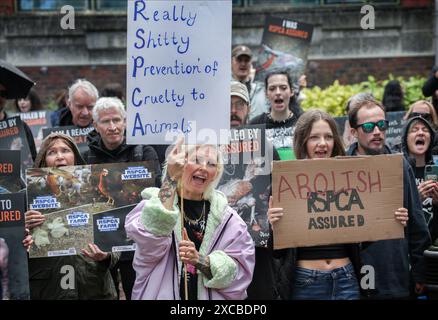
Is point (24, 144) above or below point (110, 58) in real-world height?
below

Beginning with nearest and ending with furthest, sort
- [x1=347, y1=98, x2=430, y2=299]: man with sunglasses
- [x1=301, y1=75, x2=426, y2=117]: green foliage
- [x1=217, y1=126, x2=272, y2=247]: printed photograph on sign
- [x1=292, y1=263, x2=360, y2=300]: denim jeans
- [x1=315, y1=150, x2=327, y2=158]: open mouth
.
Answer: [x1=292, y1=263, x2=360, y2=300]: denim jeans → [x1=315, y1=150, x2=327, y2=158]: open mouth → [x1=347, y1=98, x2=430, y2=299]: man with sunglasses → [x1=217, y1=126, x2=272, y2=247]: printed photograph on sign → [x1=301, y1=75, x2=426, y2=117]: green foliage

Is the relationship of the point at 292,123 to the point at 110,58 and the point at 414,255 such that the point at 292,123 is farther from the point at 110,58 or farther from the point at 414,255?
the point at 110,58

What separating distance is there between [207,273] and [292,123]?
2.82 meters

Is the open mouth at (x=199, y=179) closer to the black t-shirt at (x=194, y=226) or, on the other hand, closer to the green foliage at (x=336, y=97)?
the black t-shirt at (x=194, y=226)

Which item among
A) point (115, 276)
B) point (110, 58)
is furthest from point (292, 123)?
point (110, 58)

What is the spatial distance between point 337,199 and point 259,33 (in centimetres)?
991

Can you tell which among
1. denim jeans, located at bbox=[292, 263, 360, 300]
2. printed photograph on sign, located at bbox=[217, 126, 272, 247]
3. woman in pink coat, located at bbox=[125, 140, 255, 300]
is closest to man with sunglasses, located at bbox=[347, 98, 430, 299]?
denim jeans, located at bbox=[292, 263, 360, 300]

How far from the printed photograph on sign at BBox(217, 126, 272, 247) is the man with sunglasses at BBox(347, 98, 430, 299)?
717mm

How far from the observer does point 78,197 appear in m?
6.61

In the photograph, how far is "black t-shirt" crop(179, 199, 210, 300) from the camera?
5.51m

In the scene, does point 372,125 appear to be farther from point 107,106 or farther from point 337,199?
point 107,106

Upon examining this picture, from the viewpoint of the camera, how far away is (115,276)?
726 cm

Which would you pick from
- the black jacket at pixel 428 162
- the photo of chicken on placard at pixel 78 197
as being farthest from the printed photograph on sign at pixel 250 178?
the black jacket at pixel 428 162

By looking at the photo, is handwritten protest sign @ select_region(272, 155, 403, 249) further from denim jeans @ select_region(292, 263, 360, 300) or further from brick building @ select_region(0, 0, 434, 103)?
brick building @ select_region(0, 0, 434, 103)
